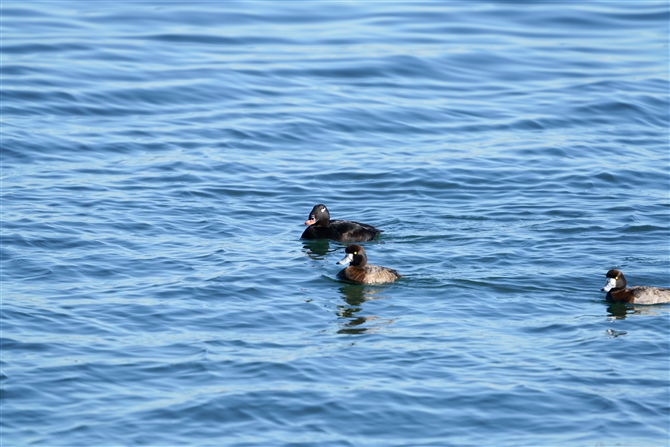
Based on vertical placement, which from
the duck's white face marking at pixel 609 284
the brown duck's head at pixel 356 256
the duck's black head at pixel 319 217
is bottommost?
the duck's white face marking at pixel 609 284

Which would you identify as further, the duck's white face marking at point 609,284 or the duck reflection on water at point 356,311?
the duck's white face marking at point 609,284

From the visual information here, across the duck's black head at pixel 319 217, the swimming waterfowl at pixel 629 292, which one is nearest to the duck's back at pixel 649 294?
the swimming waterfowl at pixel 629 292

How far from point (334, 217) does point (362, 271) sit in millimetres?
4672

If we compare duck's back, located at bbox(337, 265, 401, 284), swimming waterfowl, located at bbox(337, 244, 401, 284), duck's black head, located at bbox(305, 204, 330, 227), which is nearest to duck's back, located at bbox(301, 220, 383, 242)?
duck's black head, located at bbox(305, 204, 330, 227)

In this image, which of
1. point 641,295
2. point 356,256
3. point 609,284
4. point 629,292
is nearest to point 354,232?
point 356,256

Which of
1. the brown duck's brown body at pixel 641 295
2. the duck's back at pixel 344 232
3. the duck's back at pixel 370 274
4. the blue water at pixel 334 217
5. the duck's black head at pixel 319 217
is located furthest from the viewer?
the duck's black head at pixel 319 217

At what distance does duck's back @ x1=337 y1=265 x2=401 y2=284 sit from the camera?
1563 centimetres

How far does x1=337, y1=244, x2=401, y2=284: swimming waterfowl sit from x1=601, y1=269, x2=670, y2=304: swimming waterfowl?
10.2 feet

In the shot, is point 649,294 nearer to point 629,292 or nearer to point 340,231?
point 629,292

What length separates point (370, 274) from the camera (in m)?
15.6

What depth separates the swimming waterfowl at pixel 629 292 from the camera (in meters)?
14.8

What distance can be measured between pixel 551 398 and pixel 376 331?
109 inches

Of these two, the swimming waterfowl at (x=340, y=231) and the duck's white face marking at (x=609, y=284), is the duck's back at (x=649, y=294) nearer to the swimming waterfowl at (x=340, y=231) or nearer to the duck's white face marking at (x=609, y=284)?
the duck's white face marking at (x=609, y=284)

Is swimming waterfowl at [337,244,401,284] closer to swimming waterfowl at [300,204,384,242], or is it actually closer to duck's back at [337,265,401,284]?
duck's back at [337,265,401,284]
